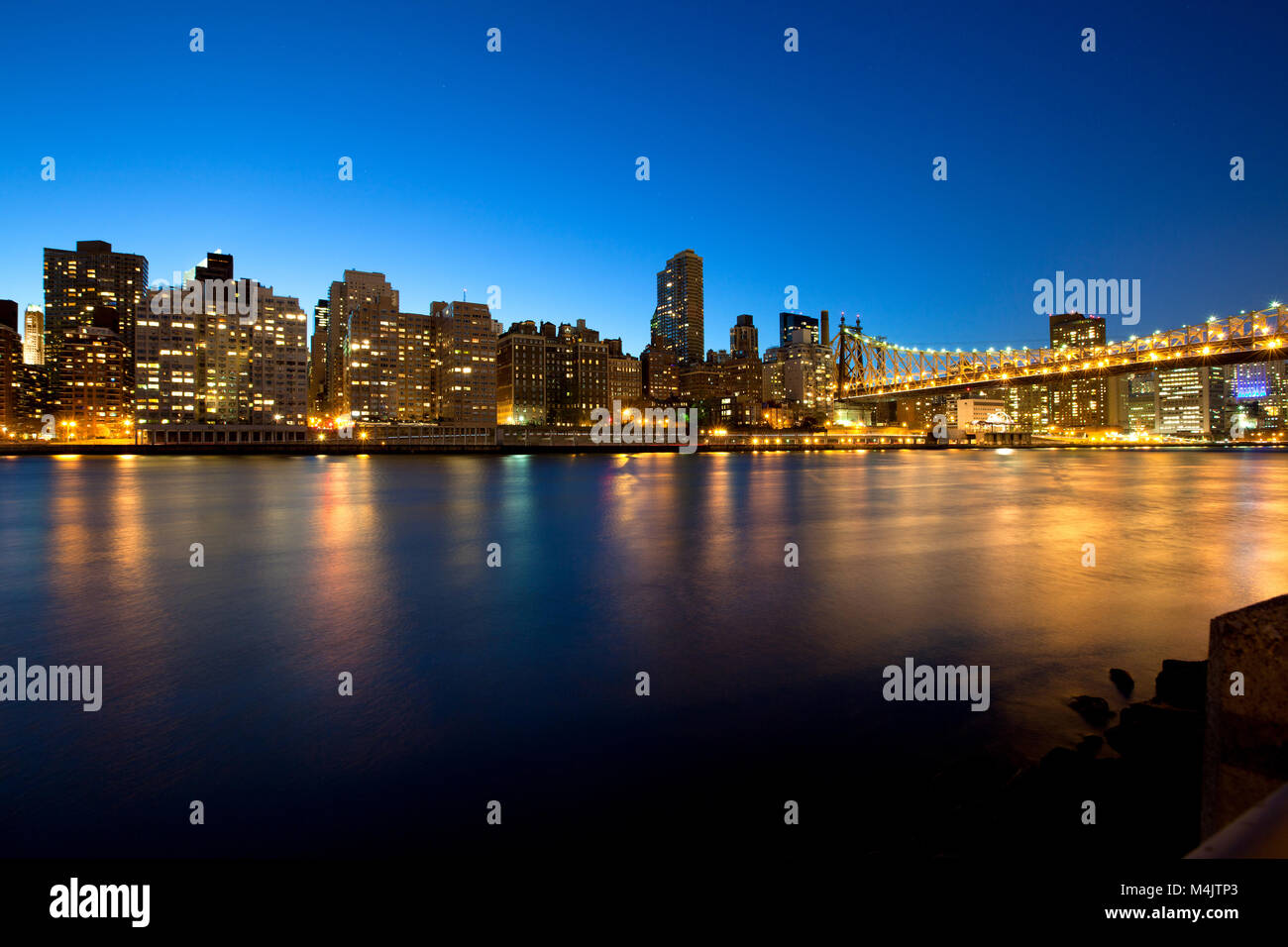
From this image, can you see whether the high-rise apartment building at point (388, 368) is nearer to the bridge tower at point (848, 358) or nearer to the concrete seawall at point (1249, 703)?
the bridge tower at point (848, 358)

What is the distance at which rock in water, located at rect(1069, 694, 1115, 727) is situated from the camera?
6.55m

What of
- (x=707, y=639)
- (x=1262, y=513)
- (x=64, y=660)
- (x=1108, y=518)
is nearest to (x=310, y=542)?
(x=64, y=660)

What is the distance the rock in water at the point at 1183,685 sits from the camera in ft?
21.6

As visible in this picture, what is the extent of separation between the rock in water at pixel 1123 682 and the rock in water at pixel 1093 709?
0.72 meters

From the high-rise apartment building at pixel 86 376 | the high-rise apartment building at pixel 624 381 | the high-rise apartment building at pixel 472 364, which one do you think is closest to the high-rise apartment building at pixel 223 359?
the high-rise apartment building at pixel 472 364

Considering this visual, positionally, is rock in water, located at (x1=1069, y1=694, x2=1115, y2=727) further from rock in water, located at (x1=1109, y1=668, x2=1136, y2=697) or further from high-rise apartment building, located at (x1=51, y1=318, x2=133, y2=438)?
high-rise apartment building, located at (x1=51, y1=318, x2=133, y2=438)

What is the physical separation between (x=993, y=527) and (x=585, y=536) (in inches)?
559

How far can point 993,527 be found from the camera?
2262 centimetres

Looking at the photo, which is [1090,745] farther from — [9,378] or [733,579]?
[9,378]

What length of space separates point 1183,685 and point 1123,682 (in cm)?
78

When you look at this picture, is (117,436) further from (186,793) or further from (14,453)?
(186,793)

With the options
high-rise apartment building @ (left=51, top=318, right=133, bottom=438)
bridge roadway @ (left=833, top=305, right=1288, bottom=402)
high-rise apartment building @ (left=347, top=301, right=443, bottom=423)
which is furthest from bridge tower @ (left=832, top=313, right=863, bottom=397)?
high-rise apartment building @ (left=51, top=318, right=133, bottom=438)

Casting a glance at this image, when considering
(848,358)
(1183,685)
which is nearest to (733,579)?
(1183,685)
